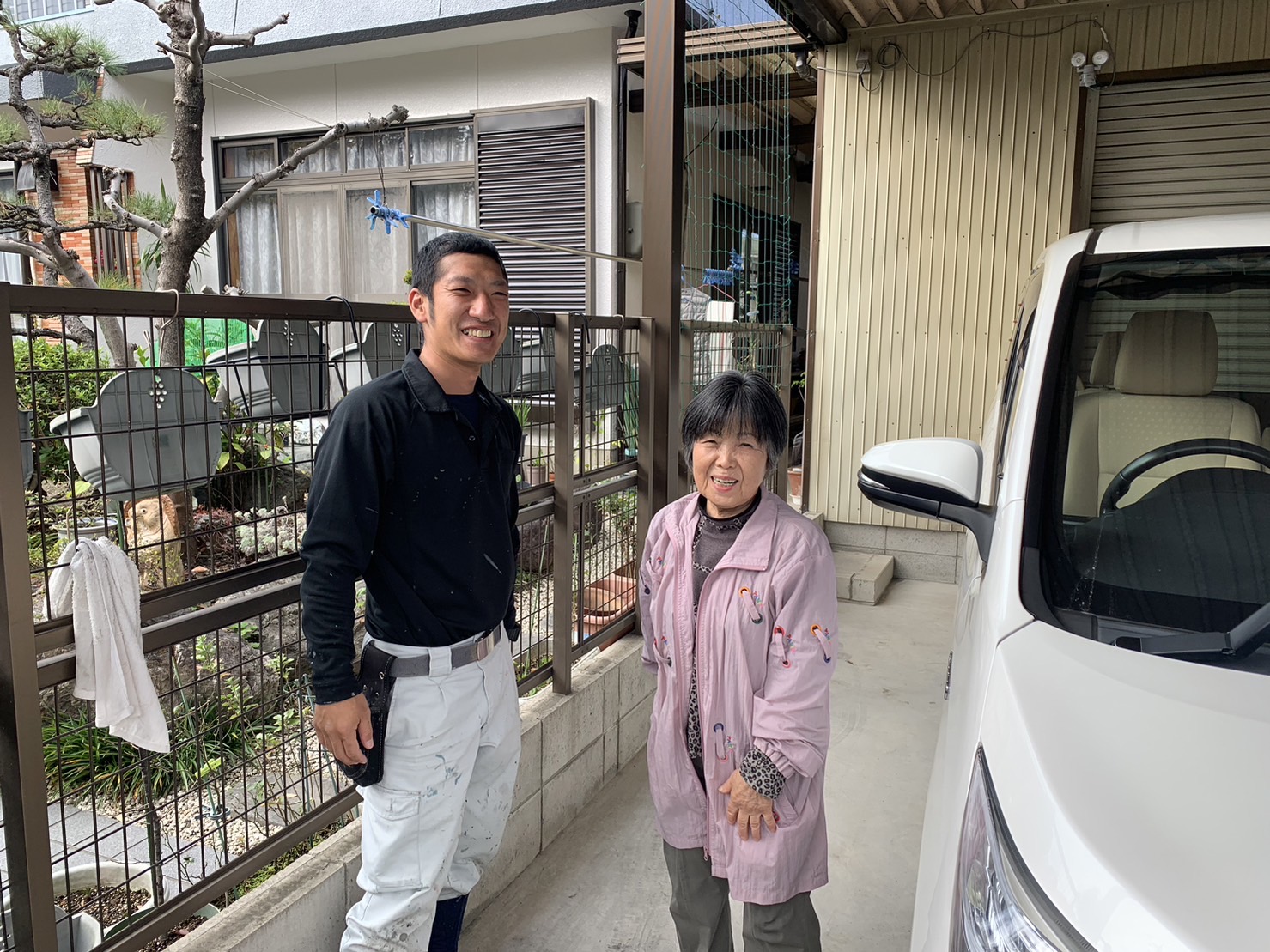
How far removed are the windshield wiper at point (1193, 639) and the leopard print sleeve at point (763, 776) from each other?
0.64 meters

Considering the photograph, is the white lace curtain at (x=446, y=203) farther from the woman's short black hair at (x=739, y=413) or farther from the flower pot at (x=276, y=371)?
the woman's short black hair at (x=739, y=413)

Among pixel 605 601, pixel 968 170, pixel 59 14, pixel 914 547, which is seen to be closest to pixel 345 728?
pixel 605 601

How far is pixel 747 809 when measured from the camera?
1.76m

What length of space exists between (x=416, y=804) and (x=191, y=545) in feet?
2.29

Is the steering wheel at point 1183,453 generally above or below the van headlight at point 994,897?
above

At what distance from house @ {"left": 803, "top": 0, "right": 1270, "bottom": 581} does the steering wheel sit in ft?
13.8

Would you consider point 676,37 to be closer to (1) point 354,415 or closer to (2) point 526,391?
(2) point 526,391

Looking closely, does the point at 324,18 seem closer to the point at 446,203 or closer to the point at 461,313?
the point at 446,203

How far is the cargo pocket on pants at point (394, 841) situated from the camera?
6.17 feet

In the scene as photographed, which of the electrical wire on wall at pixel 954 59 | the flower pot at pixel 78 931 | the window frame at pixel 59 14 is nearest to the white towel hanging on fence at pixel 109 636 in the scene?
the flower pot at pixel 78 931

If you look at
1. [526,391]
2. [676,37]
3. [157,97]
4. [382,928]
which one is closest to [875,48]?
[676,37]

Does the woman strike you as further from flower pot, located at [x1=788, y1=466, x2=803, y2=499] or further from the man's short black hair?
flower pot, located at [x1=788, y1=466, x2=803, y2=499]

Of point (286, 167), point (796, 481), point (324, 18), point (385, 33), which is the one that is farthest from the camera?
point (324, 18)

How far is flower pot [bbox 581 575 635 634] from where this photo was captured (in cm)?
356
